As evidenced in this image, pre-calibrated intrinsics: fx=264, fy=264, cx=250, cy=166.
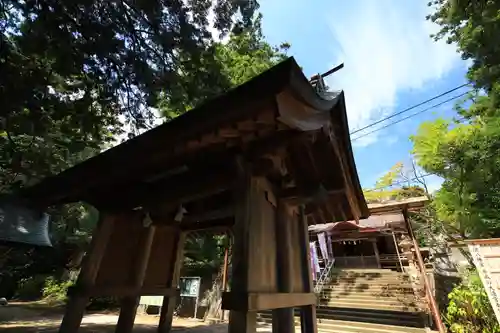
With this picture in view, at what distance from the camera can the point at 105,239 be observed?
3939mm

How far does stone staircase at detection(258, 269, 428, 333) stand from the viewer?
448 inches

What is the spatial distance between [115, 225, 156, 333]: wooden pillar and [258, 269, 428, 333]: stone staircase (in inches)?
339

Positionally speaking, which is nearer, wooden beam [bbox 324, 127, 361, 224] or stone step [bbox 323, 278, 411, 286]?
wooden beam [bbox 324, 127, 361, 224]

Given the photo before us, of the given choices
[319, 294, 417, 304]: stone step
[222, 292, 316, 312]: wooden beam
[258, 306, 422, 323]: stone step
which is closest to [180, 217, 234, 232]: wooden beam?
[222, 292, 316, 312]: wooden beam

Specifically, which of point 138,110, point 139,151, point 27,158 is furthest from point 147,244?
point 27,158

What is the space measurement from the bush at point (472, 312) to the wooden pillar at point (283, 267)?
399 inches

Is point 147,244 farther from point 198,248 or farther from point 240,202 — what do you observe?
point 198,248

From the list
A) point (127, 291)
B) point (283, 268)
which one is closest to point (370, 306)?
point (283, 268)

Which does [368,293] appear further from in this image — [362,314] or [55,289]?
[55,289]

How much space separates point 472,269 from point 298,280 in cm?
1378

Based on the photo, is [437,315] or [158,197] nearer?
[158,197]

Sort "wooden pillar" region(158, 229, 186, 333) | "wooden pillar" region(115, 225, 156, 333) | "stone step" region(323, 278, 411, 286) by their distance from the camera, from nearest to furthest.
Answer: "wooden pillar" region(115, 225, 156, 333), "wooden pillar" region(158, 229, 186, 333), "stone step" region(323, 278, 411, 286)

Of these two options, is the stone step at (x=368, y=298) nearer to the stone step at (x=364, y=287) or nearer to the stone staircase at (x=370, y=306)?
the stone staircase at (x=370, y=306)

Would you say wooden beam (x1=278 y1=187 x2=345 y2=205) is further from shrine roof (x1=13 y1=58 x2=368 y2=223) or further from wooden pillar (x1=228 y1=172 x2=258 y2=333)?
wooden pillar (x1=228 y1=172 x2=258 y2=333)
